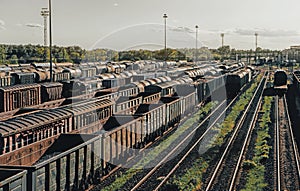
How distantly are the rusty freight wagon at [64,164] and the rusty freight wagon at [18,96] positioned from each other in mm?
15755

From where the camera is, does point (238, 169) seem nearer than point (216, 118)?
Yes

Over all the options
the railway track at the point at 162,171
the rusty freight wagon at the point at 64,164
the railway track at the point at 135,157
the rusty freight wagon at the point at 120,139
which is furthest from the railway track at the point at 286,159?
the rusty freight wagon at the point at 64,164

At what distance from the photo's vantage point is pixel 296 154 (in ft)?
69.3

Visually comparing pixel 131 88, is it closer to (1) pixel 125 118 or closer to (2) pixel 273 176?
(1) pixel 125 118

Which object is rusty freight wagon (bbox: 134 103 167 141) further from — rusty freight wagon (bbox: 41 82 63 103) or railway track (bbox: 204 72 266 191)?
rusty freight wagon (bbox: 41 82 63 103)

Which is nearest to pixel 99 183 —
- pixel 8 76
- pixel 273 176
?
pixel 273 176

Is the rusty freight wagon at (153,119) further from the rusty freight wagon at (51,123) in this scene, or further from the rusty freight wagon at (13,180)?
the rusty freight wagon at (13,180)

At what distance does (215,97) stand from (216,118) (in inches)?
532

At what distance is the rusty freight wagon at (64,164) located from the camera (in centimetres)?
1114

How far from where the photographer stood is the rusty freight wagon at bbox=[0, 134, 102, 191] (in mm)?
11141

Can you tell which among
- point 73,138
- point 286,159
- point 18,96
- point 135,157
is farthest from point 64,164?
point 18,96

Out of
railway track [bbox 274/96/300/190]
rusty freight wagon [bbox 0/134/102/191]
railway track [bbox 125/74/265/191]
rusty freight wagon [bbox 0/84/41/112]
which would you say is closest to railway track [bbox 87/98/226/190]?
rusty freight wagon [bbox 0/134/102/191]

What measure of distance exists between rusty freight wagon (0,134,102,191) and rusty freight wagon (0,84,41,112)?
15755mm

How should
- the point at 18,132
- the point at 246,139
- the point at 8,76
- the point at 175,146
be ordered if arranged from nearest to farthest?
the point at 18,132 → the point at 175,146 → the point at 246,139 → the point at 8,76
